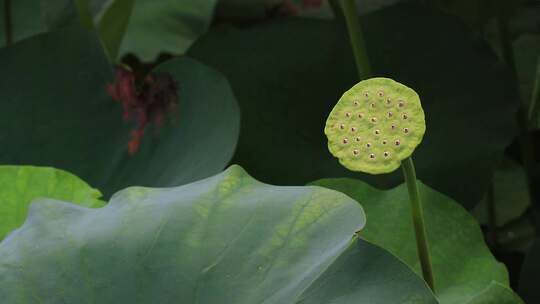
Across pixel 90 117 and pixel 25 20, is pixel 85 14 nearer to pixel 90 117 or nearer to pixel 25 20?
pixel 90 117

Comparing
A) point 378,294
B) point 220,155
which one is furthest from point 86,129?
point 378,294

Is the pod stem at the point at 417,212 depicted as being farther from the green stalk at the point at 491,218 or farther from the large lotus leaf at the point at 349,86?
the green stalk at the point at 491,218

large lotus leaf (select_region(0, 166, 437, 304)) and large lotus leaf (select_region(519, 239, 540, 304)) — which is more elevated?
large lotus leaf (select_region(0, 166, 437, 304))

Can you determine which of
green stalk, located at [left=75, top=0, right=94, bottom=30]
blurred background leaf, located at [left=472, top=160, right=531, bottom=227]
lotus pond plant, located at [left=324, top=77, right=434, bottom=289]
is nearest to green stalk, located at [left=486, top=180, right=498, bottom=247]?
blurred background leaf, located at [left=472, top=160, right=531, bottom=227]

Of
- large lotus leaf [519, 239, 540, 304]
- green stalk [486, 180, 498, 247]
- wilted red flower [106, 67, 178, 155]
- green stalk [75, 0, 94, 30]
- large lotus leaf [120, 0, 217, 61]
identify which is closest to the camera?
large lotus leaf [519, 239, 540, 304]

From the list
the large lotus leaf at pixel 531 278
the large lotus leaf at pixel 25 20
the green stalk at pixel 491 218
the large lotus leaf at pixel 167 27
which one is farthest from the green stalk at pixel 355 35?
the large lotus leaf at pixel 25 20

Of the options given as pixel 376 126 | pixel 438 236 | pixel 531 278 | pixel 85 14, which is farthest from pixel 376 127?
pixel 85 14

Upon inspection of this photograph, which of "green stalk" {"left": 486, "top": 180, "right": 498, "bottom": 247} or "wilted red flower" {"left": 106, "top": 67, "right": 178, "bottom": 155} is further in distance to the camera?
"green stalk" {"left": 486, "top": 180, "right": 498, "bottom": 247}

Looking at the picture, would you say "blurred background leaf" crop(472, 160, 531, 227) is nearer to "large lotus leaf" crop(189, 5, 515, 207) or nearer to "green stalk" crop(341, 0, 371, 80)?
"large lotus leaf" crop(189, 5, 515, 207)
